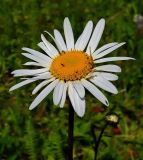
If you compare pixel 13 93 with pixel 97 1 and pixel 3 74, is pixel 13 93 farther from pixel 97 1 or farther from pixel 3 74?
pixel 97 1

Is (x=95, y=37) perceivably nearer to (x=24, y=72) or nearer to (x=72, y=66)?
(x=72, y=66)

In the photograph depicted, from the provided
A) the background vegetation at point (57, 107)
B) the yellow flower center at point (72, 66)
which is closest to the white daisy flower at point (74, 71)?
the yellow flower center at point (72, 66)

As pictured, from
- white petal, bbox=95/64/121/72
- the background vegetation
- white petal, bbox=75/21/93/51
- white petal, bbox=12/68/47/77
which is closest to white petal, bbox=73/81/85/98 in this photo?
white petal, bbox=95/64/121/72

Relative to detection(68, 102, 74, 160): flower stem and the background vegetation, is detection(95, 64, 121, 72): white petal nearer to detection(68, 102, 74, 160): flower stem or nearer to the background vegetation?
detection(68, 102, 74, 160): flower stem

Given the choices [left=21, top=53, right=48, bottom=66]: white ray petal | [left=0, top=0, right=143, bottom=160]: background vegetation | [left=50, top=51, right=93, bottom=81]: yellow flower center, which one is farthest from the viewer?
[left=0, top=0, right=143, bottom=160]: background vegetation

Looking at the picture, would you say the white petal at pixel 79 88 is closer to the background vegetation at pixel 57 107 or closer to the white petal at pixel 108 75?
the white petal at pixel 108 75

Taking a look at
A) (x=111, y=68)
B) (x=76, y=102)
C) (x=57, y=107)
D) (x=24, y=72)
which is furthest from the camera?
(x=57, y=107)

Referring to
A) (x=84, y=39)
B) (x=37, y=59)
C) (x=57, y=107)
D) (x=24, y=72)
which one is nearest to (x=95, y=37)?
(x=84, y=39)
